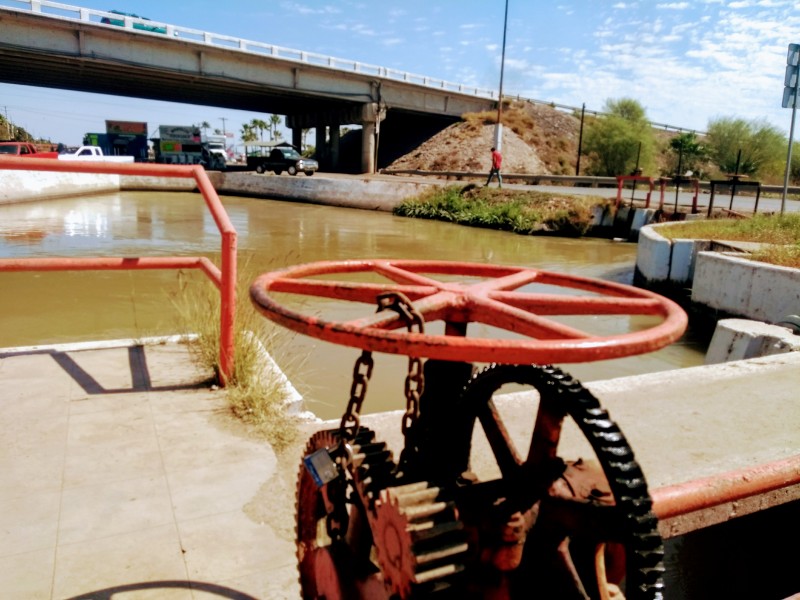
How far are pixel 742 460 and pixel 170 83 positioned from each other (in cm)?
3572

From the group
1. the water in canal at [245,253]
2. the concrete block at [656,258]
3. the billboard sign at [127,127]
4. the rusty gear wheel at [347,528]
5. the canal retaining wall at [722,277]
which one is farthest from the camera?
the billboard sign at [127,127]

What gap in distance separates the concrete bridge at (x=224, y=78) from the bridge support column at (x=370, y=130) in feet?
0.20

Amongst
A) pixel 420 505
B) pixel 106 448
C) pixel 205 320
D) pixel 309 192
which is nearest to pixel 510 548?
pixel 420 505

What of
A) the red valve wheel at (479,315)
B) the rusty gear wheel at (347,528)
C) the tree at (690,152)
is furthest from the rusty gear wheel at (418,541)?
the tree at (690,152)

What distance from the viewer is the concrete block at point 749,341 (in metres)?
5.50

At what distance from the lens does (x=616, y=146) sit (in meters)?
44.9

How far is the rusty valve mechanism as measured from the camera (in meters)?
1.30

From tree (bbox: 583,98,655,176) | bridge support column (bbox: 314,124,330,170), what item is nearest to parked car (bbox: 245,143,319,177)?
bridge support column (bbox: 314,124,330,170)

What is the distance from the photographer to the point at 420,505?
1.37 m

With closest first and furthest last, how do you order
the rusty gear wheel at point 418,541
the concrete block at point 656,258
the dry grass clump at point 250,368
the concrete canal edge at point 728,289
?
the rusty gear wheel at point 418,541, the dry grass clump at point 250,368, the concrete canal edge at point 728,289, the concrete block at point 656,258

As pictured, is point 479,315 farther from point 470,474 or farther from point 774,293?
point 774,293

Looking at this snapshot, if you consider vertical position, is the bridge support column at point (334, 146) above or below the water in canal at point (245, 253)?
above

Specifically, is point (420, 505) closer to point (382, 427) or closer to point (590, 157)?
point (382, 427)

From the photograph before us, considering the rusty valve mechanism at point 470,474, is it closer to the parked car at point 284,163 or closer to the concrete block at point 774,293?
the concrete block at point 774,293
